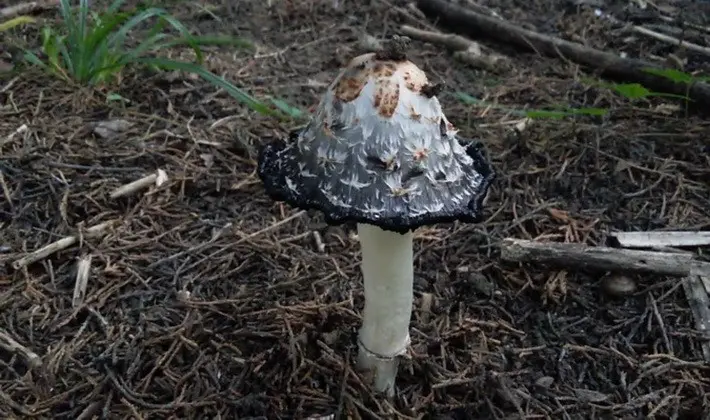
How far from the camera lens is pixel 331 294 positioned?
2975 mm

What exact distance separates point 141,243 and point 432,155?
1659 mm

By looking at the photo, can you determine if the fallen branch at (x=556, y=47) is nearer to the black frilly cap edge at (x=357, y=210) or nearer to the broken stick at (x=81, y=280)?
the black frilly cap edge at (x=357, y=210)

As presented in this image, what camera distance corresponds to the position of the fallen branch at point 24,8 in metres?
4.87

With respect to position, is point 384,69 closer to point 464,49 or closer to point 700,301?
point 700,301

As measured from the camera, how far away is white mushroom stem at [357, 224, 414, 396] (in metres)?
2.24

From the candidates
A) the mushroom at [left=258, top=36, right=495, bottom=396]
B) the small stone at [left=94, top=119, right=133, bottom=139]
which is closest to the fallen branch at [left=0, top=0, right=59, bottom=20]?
the small stone at [left=94, top=119, right=133, bottom=139]

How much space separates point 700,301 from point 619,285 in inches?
13.2

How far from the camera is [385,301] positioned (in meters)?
2.37

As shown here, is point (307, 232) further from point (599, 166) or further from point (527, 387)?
point (599, 166)

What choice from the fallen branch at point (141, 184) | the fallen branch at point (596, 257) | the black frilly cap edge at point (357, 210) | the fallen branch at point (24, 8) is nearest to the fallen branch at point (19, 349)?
the fallen branch at point (141, 184)

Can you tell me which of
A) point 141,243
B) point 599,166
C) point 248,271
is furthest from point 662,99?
point 141,243

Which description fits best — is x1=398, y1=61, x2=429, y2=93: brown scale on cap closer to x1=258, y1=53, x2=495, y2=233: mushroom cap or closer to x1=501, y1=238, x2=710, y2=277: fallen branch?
x1=258, y1=53, x2=495, y2=233: mushroom cap

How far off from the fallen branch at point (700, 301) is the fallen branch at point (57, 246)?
2.60m

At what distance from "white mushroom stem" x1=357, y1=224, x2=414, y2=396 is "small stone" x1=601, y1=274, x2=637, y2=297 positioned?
40.1 inches
